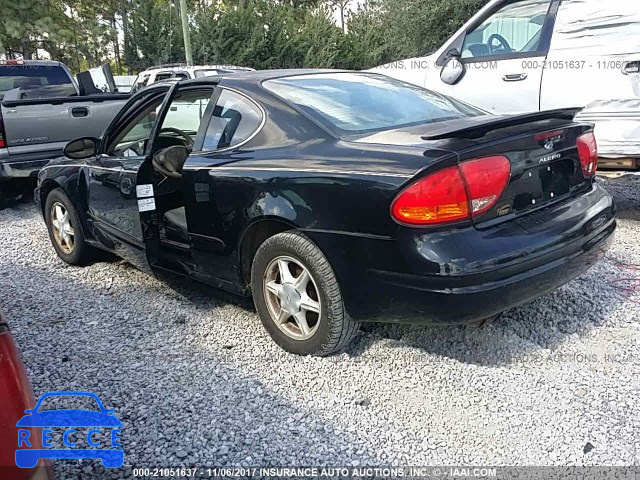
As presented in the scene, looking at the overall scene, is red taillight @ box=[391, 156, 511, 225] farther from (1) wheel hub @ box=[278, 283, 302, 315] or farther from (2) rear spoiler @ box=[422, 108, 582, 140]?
(1) wheel hub @ box=[278, 283, 302, 315]

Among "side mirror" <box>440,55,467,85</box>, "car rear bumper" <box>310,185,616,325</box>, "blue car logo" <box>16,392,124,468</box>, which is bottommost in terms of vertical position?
"blue car logo" <box>16,392,124,468</box>

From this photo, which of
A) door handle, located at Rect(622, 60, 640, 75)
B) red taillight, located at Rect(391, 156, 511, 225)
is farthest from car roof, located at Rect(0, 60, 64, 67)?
red taillight, located at Rect(391, 156, 511, 225)

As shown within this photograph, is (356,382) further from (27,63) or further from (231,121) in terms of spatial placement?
(27,63)

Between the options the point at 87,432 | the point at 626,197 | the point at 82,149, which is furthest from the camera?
the point at 626,197

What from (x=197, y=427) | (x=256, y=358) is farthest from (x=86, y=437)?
(x=256, y=358)

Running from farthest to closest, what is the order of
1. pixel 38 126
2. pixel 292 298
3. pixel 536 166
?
1. pixel 38 126
2. pixel 292 298
3. pixel 536 166

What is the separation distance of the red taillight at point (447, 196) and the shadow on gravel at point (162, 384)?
100cm

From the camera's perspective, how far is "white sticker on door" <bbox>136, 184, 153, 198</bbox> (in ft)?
12.8

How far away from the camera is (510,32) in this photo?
5.78 m

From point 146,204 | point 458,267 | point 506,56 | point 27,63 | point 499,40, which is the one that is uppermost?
point 27,63

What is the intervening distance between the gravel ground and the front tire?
0.37 feet

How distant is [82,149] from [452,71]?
11.7ft

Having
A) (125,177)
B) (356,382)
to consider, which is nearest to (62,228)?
(125,177)

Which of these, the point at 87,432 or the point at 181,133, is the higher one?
the point at 181,133
